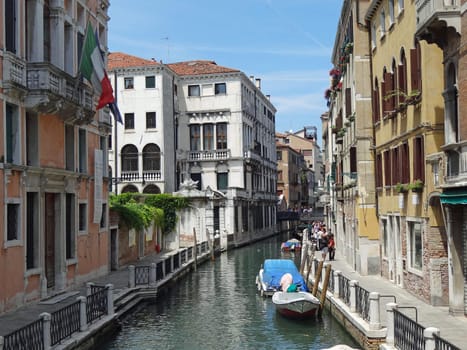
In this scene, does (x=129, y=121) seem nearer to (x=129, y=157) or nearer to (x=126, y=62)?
(x=129, y=157)

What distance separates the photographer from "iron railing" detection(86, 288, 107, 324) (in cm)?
1396

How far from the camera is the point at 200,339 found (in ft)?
49.1

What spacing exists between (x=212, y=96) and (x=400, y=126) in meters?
32.4

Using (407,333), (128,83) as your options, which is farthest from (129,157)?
(407,333)

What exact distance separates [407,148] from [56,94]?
854 cm

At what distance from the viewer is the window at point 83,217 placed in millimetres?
20672

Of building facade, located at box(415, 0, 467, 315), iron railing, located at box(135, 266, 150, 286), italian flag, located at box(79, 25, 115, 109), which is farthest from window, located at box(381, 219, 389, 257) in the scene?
italian flag, located at box(79, 25, 115, 109)

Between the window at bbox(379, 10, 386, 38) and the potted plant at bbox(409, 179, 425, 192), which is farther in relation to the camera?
the window at bbox(379, 10, 386, 38)

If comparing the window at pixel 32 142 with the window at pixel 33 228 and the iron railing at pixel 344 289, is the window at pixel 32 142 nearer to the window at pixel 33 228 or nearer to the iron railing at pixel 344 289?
the window at pixel 33 228

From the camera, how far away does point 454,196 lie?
1227 cm

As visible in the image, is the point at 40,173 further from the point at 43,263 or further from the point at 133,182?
the point at 133,182

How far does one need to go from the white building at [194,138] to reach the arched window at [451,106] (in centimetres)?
2788

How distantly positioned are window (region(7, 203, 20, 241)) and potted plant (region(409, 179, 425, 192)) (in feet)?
29.4

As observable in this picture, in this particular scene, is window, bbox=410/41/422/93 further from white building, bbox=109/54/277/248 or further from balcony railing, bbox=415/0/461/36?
white building, bbox=109/54/277/248
